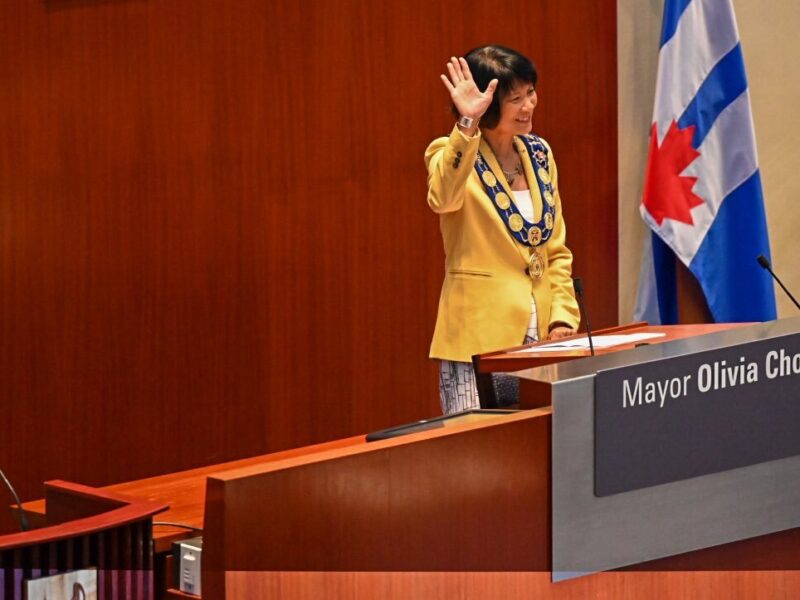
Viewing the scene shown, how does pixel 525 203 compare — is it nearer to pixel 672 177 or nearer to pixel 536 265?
pixel 536 265

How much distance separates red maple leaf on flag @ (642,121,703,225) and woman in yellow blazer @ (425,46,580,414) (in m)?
1.41

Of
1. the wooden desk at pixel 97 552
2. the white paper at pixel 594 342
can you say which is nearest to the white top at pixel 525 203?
the white paper at pixel 594 342

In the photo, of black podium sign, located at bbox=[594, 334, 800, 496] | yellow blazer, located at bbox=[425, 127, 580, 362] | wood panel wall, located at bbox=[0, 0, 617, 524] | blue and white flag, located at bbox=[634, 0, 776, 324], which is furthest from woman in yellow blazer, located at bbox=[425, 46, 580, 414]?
blue and white flag, located at bbox=[634, 0, 776, 324]

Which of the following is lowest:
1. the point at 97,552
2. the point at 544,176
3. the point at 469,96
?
the point at 97,552

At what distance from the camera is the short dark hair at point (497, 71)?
3.06 meters

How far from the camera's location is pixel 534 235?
10.1 feet

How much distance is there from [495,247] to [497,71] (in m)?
0.41

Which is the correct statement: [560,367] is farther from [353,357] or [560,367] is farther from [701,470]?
[353,357]

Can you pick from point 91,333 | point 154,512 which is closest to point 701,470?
point 154,512

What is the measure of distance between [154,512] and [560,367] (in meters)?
0.60

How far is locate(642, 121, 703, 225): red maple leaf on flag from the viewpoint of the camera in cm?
442

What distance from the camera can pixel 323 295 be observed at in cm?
448

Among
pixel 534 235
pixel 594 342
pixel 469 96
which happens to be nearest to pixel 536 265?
pixel 534 235

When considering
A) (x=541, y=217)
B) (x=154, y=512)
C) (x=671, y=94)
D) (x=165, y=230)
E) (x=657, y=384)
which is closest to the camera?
(x=154, y=512)
